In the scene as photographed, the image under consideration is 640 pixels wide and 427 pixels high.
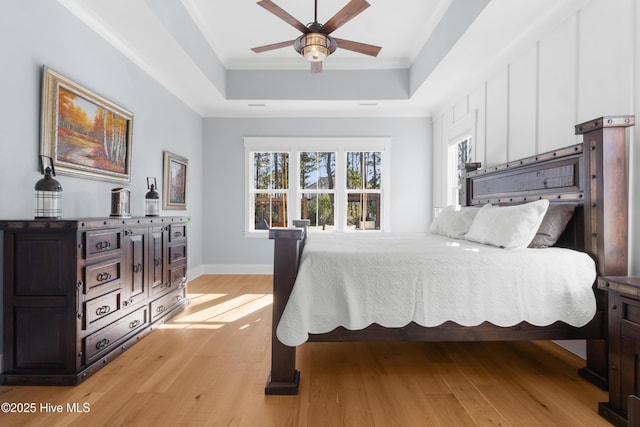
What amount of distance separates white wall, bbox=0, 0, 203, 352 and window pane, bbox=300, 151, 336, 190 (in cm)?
221

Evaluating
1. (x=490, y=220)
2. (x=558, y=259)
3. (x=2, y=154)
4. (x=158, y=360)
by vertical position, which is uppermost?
(x=2, y=154)

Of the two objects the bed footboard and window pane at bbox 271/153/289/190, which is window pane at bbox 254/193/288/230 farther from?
the bed footboard

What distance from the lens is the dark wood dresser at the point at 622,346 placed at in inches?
57.9

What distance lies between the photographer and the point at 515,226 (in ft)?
6.81

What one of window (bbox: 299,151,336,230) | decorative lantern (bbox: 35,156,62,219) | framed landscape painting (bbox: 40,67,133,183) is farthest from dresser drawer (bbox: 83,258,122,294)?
window (bbox: 299,151,336,230)

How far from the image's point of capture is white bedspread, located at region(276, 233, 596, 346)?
70.0 inches

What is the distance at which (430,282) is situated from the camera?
5.88 feet

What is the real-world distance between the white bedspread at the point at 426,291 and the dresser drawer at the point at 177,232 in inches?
75.8

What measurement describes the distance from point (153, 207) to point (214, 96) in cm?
211

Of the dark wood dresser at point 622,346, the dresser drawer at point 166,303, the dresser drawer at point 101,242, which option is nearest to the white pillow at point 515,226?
the dark wood dresser at point 622,346

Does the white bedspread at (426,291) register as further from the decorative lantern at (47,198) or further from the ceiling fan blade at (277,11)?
the ceiling fan blade at (277,11)

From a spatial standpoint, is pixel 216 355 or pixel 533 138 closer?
pixel 216 355

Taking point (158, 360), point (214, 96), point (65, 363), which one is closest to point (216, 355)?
point (158, 360)

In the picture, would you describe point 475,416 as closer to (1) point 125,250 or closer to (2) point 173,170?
(1) point 125,250
